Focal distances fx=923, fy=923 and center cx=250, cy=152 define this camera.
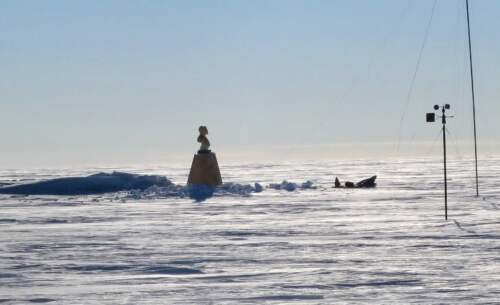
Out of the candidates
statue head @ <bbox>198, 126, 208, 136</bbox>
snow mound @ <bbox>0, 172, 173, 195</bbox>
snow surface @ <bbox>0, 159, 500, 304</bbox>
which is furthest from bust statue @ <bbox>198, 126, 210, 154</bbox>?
snow surface @ <bbox>0, 159, 500, 304</bbox>

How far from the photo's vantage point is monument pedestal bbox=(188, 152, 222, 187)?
35.2m

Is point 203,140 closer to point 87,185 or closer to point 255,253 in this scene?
point 87,185

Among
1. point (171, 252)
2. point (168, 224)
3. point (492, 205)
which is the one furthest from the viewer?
point (492, 205)

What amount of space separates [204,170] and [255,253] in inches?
809

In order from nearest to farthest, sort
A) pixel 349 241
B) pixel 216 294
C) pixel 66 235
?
pixel 216 294
pixel 349 241
pixel 66 235

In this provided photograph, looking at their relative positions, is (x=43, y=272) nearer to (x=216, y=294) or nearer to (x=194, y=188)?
(x=216, y=294)

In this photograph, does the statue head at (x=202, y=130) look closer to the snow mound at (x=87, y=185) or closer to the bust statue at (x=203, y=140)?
the bust statue at (x=203, y=140)

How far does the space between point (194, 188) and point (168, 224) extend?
1266 centimetres

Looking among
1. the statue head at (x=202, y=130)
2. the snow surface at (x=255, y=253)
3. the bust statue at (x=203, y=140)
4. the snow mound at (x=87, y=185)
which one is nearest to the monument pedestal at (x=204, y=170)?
the bust statue at (x=203, y=140)

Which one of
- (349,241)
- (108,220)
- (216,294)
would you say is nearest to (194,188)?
(108,220)

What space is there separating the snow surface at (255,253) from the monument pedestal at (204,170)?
806cm

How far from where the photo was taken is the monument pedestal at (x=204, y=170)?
35250 mm

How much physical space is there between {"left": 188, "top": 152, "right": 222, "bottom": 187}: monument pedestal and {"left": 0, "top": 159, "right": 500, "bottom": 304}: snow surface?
8.06 m

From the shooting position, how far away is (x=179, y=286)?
11.8 m
